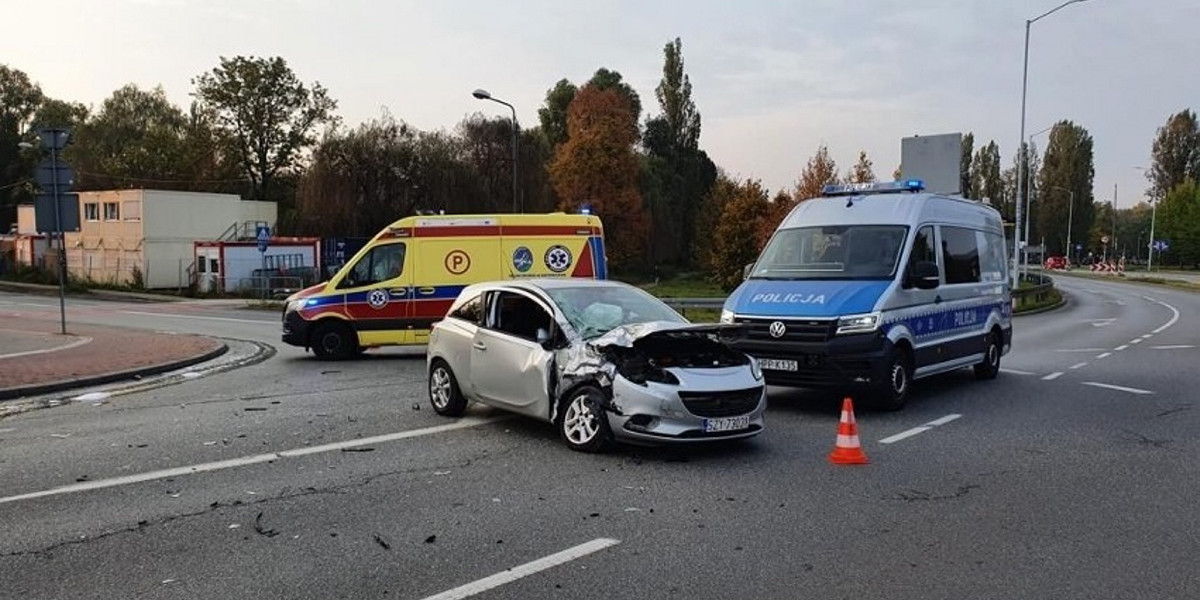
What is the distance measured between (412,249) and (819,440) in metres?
9.51

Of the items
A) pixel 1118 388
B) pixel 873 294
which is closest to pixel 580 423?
pixel 873 294

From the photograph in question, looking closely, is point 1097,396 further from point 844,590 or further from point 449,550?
point 449,550

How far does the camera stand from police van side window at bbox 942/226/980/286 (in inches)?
457

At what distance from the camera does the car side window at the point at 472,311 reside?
925cm

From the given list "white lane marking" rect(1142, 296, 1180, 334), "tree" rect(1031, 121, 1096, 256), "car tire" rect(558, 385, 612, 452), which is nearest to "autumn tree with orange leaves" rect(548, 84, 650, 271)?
"white lane marking" rect(1142, 296, 1180, 334)

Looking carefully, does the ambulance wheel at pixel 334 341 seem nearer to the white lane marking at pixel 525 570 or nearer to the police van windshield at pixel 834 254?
the police van windshield at pixel 834 254

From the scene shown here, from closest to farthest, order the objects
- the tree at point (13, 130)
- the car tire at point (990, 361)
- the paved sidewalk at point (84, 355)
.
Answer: the paved sidewalk at point (84, 355) < the car tire at point (990, 361) < the tree at point (13, 130)

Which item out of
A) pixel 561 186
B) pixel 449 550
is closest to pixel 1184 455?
pixel 449 550

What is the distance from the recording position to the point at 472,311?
9430 mm

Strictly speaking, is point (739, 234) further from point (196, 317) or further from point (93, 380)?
point (93, 380)

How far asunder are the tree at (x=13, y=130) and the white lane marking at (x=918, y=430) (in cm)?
9316

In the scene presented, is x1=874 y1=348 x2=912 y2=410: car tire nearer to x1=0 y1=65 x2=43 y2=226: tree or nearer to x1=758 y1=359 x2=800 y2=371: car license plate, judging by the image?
x1=758 y1=359 x2=800 y2=371: car license plate

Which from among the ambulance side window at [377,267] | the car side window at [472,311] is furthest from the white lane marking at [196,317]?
the car side window at [472,311]

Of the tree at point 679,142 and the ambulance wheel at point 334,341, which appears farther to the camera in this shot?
the tree at point 679,142
